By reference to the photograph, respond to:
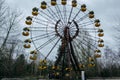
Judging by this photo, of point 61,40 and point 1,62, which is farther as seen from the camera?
point 1,62

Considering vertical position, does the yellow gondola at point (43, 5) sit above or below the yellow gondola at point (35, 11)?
above

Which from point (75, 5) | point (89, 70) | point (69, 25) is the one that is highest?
point (75, 5)

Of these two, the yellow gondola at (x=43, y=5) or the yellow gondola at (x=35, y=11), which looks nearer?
the yellow gondola at (x=35, y=11)

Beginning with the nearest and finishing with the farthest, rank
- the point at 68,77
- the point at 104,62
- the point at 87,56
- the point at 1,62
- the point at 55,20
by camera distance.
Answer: the point at 68,77 → the point at 55,20 → the point at 87,56 → the point at 1,62 → the point at 104,62

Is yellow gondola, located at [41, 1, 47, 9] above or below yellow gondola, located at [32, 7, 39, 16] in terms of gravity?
above

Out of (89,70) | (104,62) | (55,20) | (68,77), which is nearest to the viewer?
(68,77)

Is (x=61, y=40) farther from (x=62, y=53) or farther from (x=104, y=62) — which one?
(x=104, y=62)

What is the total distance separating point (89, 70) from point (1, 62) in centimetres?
1862

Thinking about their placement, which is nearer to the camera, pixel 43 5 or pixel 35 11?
pixel 35 11

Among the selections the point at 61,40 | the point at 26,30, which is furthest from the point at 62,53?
the point at 26,30

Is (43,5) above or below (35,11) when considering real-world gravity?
above

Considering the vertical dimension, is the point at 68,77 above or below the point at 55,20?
below

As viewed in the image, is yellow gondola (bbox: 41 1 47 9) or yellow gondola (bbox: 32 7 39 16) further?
yellow gondola (bbox: 41 1 47 9)

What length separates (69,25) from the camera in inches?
846
